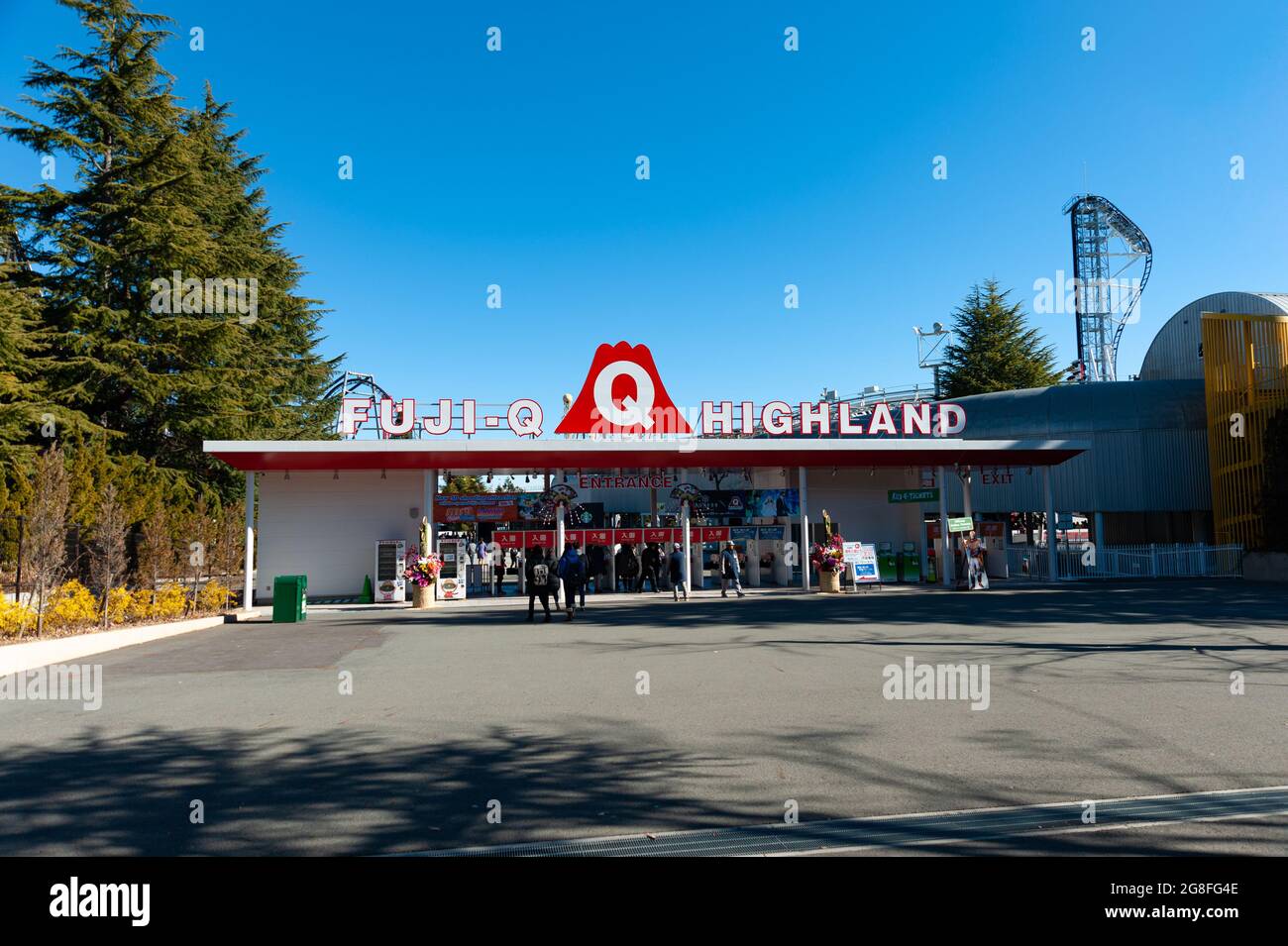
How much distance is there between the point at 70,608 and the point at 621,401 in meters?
15.5

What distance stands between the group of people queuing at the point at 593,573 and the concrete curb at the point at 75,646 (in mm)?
8075

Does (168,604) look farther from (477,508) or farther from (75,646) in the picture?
(477,508)

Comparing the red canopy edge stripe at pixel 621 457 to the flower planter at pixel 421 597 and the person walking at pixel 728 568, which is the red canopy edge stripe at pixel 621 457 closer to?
the person walking at pixel 728 568

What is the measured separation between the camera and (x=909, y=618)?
58.1ft

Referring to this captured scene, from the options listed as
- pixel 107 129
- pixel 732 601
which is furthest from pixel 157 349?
pixel 732 601

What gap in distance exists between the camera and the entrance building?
24.3m

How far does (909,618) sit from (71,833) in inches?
622

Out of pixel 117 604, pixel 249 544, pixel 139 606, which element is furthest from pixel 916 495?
pixel 117 604

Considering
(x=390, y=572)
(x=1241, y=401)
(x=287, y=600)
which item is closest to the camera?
(x=287, y=600)

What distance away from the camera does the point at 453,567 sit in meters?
25.7

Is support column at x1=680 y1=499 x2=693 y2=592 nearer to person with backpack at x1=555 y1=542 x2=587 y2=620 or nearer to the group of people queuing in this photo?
the group of people queuing

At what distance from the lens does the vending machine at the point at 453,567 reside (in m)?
25.2

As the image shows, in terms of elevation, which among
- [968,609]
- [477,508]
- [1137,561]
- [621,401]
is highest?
[621,401]
